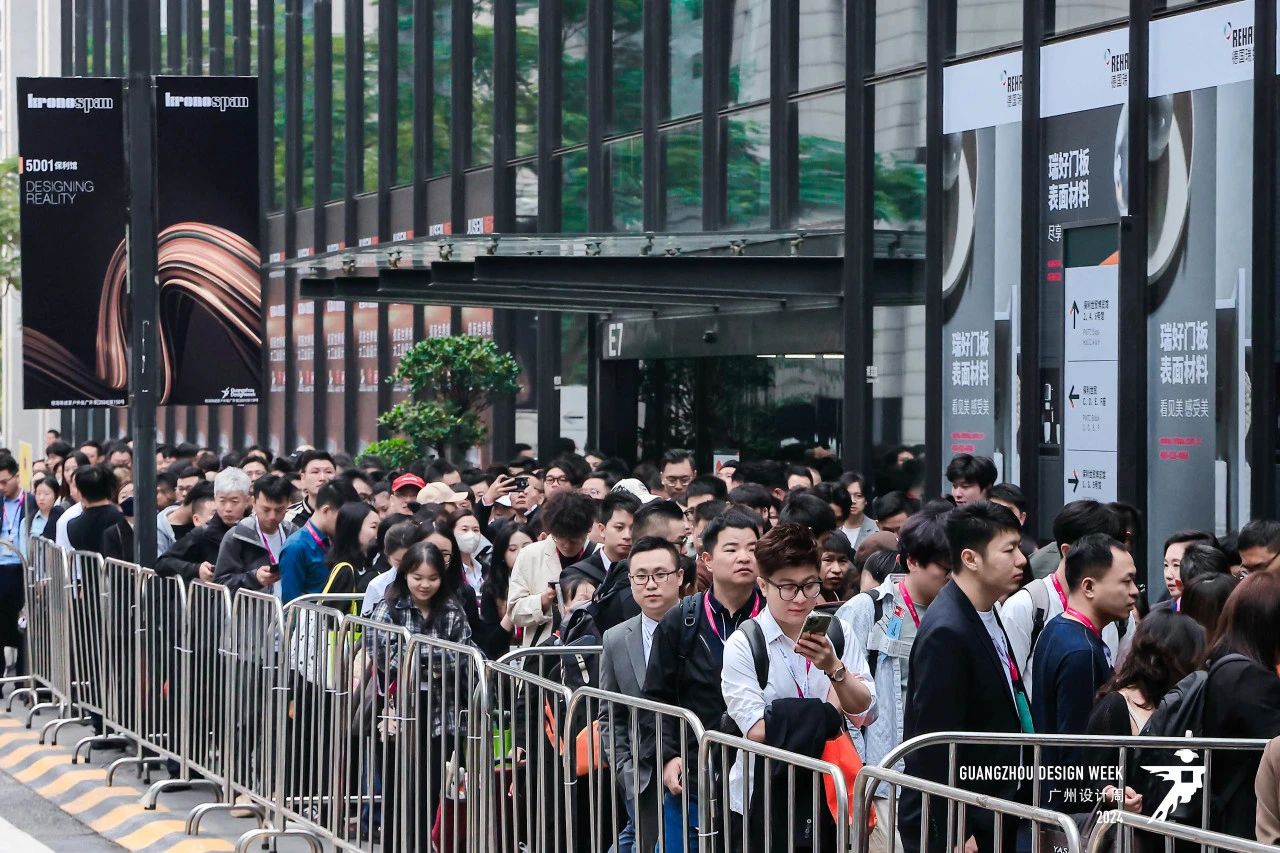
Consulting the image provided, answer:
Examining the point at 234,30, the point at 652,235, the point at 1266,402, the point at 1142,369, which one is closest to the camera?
the point at 1266,402

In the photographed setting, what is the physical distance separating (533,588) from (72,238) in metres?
4.87

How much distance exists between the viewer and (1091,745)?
5.53 metres

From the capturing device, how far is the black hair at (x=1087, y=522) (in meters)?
8.34

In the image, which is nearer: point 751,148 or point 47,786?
point 47,786

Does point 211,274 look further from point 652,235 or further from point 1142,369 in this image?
point 1142,369

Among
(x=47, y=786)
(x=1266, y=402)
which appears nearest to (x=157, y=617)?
(x=47, y=786)

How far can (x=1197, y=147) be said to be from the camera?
13.3 m

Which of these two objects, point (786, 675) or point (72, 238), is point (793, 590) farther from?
point (72, 238)

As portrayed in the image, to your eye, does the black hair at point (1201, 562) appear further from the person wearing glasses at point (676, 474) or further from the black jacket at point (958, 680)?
the person wearing glasses at point (676, 474)

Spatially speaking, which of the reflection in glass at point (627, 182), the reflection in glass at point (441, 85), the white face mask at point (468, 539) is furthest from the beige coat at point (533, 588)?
the reflection in glass at point (441, 85)

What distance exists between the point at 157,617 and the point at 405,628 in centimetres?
364

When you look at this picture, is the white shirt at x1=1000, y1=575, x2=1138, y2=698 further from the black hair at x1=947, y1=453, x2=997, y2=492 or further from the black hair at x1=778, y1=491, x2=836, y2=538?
the black hair at x1=947, y1=453, x2=997, y2=492

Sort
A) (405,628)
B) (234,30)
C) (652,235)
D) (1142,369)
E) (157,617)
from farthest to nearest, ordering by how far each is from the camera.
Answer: (234,30)
(652,235)
(1142,369)
(157,617)
(405,628)

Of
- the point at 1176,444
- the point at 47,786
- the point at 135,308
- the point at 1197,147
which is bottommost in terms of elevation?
the point at 47,786
